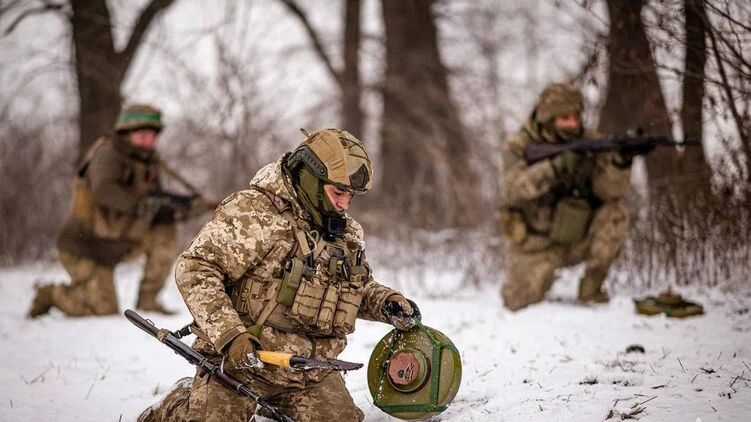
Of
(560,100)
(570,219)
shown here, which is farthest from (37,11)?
(570,219)

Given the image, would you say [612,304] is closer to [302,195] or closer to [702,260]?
[702,260]

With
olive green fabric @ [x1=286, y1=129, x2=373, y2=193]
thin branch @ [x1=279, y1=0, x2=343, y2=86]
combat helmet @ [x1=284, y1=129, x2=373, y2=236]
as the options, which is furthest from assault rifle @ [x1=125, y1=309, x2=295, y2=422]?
thin branch @ [x1=279, y1=0, x2=343, y2=86]

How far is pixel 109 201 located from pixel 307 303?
3.83 meters

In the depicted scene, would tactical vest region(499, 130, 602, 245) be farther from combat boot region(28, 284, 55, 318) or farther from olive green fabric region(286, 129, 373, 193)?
combat boot region(28, 284, 55, 318)

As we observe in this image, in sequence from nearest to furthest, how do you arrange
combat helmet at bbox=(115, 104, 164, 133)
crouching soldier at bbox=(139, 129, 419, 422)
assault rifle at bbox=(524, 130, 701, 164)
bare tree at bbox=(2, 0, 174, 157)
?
1. crouching soldier at bbox=(139, 129, 419, 422)
2. assault rifle at bbox=(524, 130, 701, 164)
3. combat helmet at bbox=(115, 104, 164, 133)
4. bare tree at bbox=(2, 0, 174, 157)

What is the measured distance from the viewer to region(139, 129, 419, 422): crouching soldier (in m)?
3.07

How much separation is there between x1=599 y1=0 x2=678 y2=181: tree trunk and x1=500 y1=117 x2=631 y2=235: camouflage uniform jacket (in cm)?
54

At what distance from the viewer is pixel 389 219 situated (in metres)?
10.1

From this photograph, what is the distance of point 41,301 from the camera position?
6473 millimetres

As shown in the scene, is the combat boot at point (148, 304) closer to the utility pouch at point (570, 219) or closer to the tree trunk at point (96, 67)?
the utility pouch at point (570, 219)

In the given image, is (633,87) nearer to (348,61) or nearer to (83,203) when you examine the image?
(83,203)

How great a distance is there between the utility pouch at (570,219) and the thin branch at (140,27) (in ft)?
22.7

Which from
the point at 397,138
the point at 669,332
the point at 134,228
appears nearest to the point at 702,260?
the point at 669,332

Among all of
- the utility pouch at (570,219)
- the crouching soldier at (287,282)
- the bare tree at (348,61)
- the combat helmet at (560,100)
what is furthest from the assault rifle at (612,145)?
the bare tree at (348,61)
